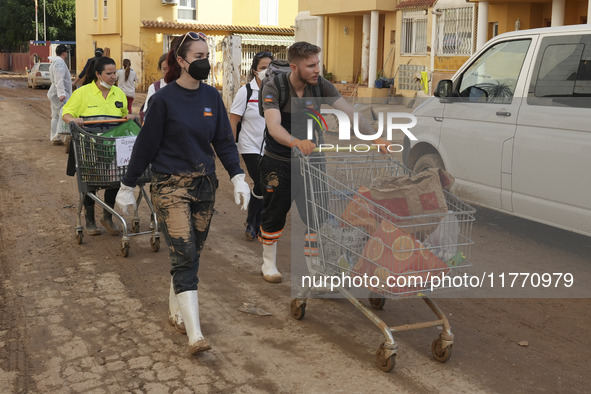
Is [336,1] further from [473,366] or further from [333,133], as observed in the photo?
[473,366]

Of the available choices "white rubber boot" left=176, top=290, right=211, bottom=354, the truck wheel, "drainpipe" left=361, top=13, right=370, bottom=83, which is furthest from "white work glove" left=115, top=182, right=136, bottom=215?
"drainpipe" left=361, top=13, right=370, bottom=83

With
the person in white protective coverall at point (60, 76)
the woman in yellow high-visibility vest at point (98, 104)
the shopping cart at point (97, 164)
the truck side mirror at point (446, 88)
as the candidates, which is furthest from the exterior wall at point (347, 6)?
the shopping cart at point (97, 164)

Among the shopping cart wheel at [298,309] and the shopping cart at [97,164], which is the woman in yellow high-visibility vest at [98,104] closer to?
the shopping cart at [97,164]

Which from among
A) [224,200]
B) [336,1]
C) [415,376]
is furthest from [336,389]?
[336,1]

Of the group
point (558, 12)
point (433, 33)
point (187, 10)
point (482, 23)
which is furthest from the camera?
point (187, 10)

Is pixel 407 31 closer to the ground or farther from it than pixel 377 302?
farther from it

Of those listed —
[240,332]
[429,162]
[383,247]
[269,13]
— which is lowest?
[240,332]

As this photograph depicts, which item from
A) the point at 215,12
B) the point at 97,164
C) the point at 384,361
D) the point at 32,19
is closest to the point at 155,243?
the point at 97,164

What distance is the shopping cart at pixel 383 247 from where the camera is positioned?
15.5ft

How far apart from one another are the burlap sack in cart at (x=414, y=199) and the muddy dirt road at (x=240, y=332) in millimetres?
948

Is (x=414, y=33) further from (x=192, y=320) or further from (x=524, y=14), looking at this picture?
(x=192, y=320)

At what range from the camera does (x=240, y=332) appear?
551 centimetres

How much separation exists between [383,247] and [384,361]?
72cm

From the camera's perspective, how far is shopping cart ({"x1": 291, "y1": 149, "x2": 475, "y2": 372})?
186 inches
